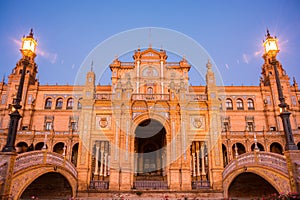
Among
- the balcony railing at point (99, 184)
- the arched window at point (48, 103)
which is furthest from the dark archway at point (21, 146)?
the balcony railing at point (99, 184)

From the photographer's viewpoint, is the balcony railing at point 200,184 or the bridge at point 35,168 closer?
the bridge at point 35,168

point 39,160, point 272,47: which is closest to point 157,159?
point 39,160

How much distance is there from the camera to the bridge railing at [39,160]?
1377 cm

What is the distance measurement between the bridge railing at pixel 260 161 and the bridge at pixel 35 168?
11582 millimetres

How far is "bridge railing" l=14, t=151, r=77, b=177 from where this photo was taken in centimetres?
1377

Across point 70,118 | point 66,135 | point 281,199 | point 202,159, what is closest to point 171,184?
point 202,159

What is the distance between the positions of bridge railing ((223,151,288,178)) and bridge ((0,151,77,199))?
11582 mm

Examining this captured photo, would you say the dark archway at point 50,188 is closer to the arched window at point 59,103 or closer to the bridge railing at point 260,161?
the bridge railing at point 260,161

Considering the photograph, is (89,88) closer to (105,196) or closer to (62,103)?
(105,196)

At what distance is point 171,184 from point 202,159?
345 centimetres

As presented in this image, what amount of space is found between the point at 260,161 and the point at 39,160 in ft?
48.9

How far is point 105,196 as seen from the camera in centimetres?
1661

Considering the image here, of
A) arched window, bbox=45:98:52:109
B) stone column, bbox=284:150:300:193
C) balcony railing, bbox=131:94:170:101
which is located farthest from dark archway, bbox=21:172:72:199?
arched window, bbox=45:98:52:109

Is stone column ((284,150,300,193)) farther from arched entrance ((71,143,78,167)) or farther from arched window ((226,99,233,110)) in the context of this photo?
arched window ((226,99,233,110))
